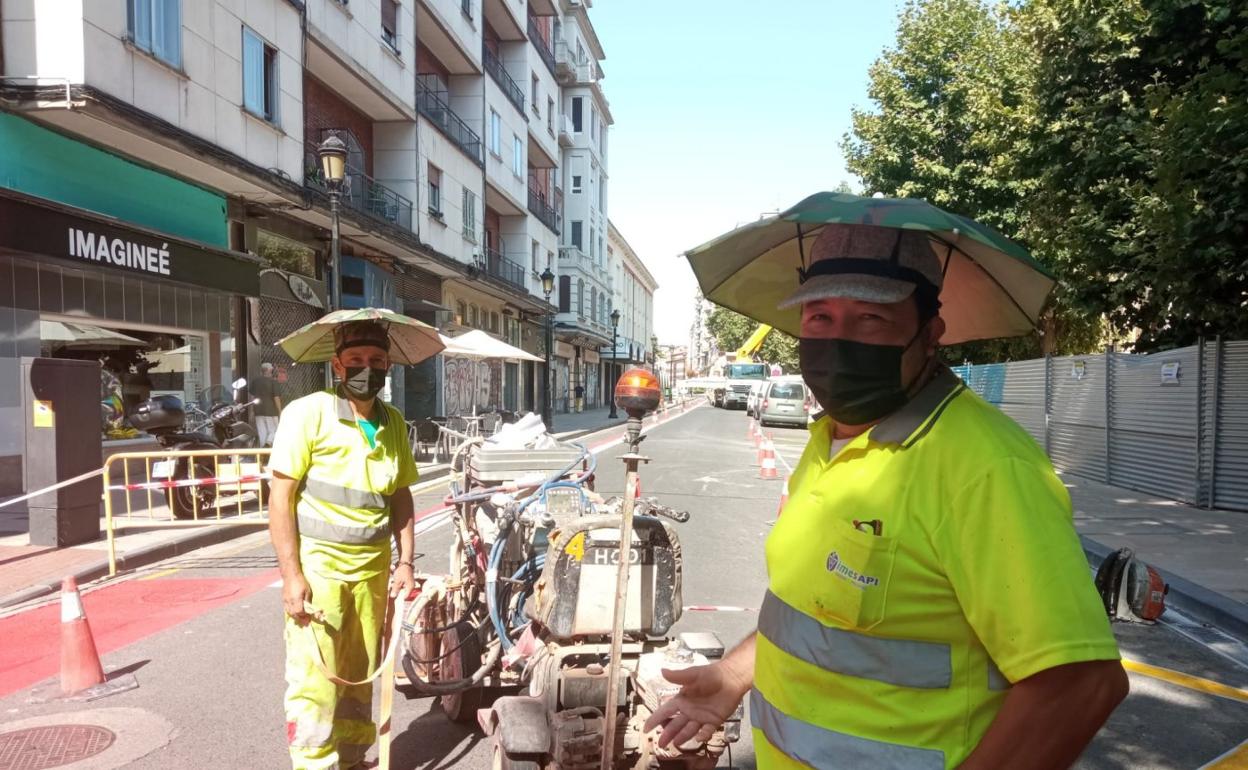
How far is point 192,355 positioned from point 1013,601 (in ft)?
49.5

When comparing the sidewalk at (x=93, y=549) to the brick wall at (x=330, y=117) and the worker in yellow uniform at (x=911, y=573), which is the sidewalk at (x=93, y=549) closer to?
the worker in yellow uniform at (x=911, y=573)

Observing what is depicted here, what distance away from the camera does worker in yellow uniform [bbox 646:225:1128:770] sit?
1180 mm

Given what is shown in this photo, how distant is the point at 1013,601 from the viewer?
3.91 ft

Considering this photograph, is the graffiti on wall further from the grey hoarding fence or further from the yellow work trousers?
the yellow work trousers

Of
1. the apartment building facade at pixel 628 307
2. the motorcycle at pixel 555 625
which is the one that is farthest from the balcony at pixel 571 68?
the motorcycle at pixel 555 625

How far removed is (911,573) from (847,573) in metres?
0.11

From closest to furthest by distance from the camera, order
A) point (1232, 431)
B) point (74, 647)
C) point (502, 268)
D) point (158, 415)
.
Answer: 1. point (74, 647)
2. point (158, 415)
3. point (1232, 431)
4. point (502, 268)

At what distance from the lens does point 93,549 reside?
313 inches

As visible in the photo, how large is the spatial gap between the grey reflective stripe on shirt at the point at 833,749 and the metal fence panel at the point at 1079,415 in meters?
14.1

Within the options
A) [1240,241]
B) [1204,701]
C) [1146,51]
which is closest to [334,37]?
[1146,51]

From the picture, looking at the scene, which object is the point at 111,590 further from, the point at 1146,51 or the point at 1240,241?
the point at 1146,51

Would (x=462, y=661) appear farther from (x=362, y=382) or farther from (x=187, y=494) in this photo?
(x=187, y=494)

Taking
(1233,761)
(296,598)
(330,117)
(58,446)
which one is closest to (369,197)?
(330,117)

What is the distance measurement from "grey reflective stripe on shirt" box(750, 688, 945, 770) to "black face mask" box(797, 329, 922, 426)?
0.58 metres
